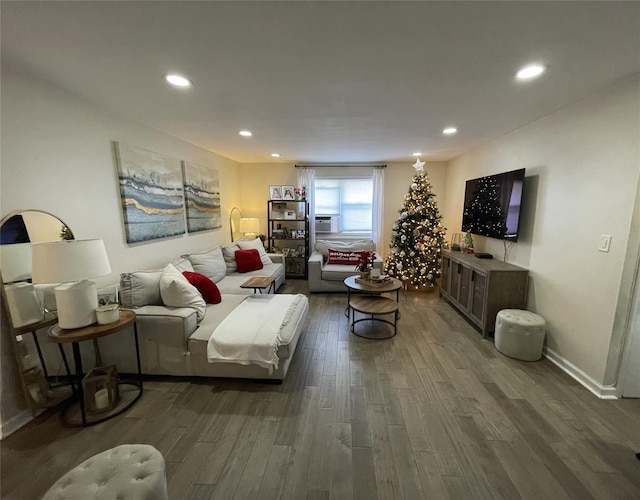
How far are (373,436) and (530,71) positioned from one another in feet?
8.69

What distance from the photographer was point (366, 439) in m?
1.78

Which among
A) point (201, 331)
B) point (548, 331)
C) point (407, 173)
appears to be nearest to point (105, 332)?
point (201, 331)

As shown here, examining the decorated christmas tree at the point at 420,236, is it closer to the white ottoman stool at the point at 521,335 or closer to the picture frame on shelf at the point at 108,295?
the white ottoman stool at the point at 521,335

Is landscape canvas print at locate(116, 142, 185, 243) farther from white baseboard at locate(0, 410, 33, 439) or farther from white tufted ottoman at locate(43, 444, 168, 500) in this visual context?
white tufted ottoman at locate(43, 444, 168, 500)

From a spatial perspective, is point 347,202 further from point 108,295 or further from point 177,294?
point 108,295

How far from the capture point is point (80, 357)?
196 cm

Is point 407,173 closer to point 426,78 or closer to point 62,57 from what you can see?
point 426,78

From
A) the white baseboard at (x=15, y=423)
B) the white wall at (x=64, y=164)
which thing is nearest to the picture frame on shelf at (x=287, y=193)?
the white wall at (x=64, y=164)

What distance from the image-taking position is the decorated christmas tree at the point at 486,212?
3.33m

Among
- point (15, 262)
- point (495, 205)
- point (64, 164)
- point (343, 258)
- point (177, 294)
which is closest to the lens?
point (15, 262)

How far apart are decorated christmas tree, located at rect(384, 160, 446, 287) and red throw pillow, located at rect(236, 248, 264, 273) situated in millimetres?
2402

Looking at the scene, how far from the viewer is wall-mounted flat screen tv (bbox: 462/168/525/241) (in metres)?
3.04

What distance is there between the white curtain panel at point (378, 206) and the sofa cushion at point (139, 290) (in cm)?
421

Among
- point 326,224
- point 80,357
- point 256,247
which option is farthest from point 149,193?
point 326,224
